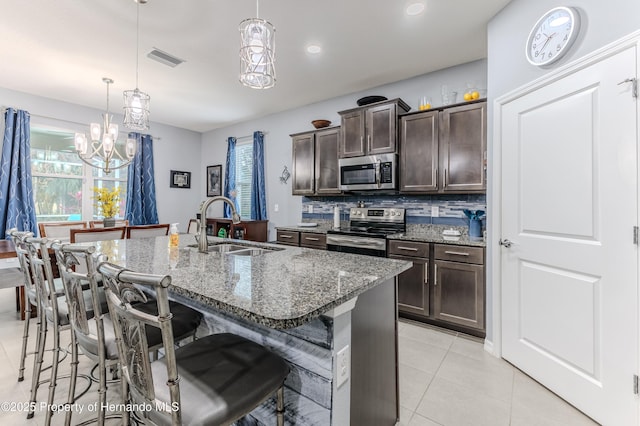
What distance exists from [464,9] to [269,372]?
9.68 ft

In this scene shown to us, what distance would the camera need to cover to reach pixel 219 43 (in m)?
2.89

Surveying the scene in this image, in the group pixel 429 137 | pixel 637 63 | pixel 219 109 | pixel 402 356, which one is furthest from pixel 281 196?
pixel 637 63

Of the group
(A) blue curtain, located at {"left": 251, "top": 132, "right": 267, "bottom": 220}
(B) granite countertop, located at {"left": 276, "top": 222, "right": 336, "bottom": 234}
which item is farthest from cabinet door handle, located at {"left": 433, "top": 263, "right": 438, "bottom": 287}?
(A) blue curtain, located at {"left": 251, "top": 132, "right": 267, "bottom": 220}

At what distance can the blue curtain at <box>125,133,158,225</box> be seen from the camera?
5219 millimetres

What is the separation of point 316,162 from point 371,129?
100 cm

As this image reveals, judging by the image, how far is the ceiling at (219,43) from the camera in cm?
238

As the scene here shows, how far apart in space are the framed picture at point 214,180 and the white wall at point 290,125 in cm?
14

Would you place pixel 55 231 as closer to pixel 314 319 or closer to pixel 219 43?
pixel 219 43

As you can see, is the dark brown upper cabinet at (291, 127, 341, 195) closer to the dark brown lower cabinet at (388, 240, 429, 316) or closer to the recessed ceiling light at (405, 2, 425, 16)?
the dark brown lower cabinet at (388, 240, 429, 316)

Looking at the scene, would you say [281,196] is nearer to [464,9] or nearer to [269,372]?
[464,9]

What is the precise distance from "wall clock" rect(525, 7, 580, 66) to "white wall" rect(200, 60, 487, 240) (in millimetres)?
1179

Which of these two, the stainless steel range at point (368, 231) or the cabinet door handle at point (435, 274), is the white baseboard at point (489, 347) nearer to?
the cabinet door handle at point (435, 274)

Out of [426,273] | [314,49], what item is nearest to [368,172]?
[426,273]

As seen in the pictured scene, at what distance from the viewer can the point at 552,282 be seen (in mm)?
1955
